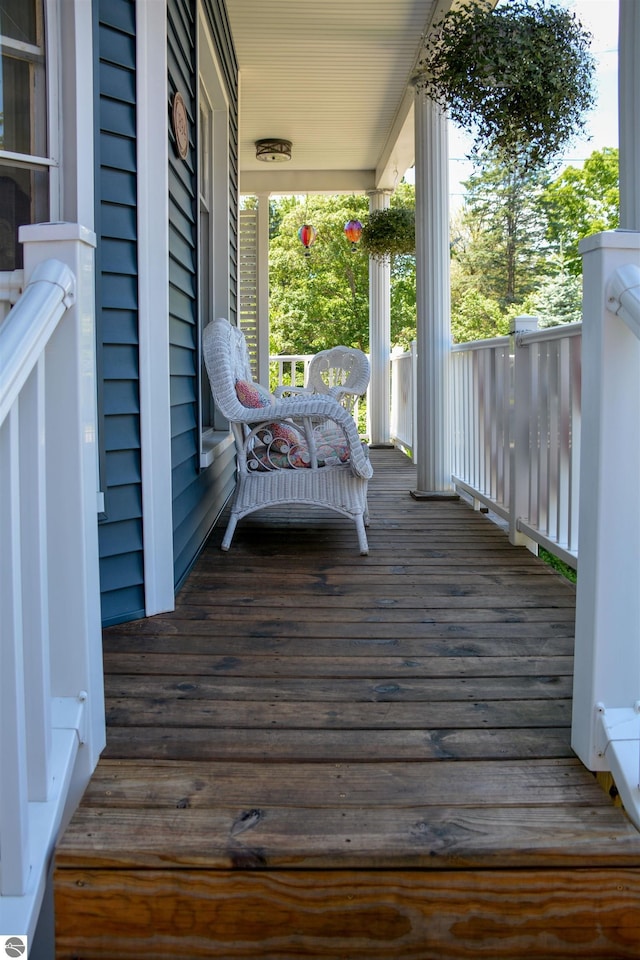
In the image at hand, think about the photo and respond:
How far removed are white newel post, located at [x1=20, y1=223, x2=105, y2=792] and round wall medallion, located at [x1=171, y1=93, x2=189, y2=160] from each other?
5.40ft

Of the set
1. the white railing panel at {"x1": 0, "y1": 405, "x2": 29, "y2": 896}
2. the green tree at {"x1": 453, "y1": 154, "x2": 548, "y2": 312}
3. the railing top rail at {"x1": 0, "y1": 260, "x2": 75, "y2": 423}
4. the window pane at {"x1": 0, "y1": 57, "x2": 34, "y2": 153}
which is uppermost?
the green tree at {"x1": 453, "y1": 154, "x2": 548, "y2": 312}

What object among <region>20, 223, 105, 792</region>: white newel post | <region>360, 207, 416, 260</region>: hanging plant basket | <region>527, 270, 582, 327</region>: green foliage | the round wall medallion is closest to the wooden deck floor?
<region>20, 223, 105, 792</region>: white newel post

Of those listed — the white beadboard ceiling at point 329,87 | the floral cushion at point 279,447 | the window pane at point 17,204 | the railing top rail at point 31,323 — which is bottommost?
the floral cushion at point 279,447

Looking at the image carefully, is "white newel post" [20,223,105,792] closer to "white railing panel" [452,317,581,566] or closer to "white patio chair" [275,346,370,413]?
"white railing panel" [452,317,581,566]

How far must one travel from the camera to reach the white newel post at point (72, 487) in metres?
1.46

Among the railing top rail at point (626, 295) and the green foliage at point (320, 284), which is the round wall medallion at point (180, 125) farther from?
the green foliage at point (320, 284)

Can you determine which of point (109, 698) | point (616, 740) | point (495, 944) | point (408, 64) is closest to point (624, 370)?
point (616, 740)

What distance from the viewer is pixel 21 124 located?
6.82 feet

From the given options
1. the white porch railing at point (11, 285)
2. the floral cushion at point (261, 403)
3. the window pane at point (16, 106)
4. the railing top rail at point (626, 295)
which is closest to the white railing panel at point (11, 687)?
the white porch railing at point (11, 285)

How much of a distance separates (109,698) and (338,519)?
2.50 meters

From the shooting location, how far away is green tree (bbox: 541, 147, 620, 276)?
2081 centimetres

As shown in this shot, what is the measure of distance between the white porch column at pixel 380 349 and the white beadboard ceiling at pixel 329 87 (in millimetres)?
728

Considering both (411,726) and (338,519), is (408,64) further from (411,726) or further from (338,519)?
(411,726)

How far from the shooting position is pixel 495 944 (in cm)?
125
